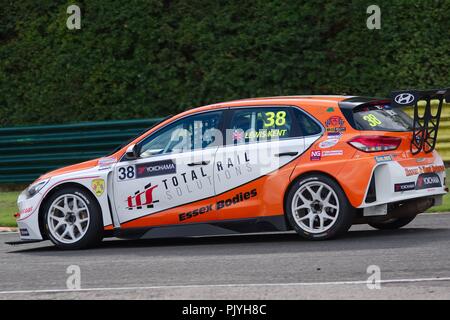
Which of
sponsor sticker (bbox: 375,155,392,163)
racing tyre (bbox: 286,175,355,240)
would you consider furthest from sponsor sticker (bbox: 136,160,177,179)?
sponsor sticker (bbox: 375,155,392,163)

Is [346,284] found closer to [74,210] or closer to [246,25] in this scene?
[74,210]

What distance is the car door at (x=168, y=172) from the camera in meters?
11.5

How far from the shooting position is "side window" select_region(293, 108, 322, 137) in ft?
36.7

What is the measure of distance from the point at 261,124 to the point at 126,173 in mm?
1570

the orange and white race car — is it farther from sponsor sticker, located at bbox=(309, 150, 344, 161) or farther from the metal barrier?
the metal barrier

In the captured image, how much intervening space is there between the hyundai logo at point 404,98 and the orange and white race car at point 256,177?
11mm

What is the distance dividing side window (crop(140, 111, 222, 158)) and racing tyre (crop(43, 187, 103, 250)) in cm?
80

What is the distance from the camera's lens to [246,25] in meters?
20.3

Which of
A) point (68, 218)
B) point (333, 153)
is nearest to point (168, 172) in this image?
point (68, 218)

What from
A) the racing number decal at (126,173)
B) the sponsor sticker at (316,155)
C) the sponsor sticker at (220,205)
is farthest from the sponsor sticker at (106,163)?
the sponsor sticker at (316,155)

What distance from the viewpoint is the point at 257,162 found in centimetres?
1121

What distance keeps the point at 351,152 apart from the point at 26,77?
1195 cm
